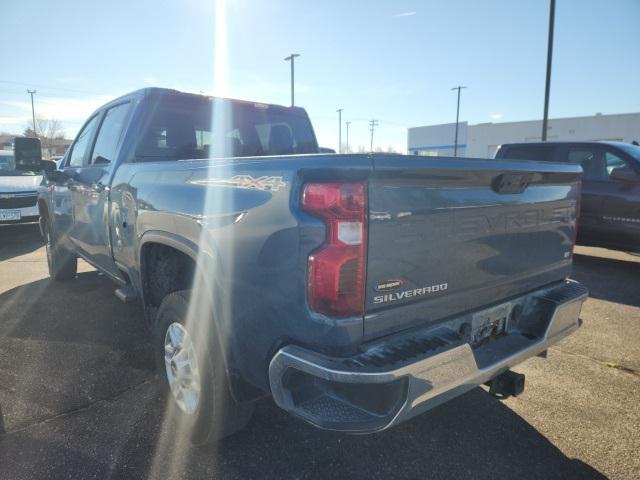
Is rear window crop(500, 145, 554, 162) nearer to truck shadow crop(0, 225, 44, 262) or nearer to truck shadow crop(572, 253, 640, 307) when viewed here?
truck shadow crop(572, 253, 640, 307)

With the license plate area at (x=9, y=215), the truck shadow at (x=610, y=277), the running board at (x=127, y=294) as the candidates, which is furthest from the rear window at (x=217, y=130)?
the license plate area at (x=9, y=215)

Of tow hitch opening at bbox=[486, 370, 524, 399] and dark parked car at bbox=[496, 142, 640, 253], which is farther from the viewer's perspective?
dark parked car at bbox=[496, 142, 640, 253]

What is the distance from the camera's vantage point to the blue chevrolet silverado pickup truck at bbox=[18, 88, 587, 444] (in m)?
1.66

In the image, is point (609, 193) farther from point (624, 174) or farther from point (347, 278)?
point (347, 278)

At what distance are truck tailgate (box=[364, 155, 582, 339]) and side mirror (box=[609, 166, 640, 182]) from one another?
4303mm

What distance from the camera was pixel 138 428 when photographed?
2590 millimetres

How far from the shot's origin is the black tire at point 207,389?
83.5 inches

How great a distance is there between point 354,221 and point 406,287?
39 centimetres

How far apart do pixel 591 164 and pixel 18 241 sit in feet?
35.0

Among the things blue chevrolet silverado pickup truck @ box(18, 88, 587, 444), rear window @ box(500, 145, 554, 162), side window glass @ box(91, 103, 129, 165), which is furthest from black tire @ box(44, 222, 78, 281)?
rear window @ box(500, 145, 554, 162)

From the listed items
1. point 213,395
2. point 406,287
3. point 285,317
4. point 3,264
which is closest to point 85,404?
point 213,395

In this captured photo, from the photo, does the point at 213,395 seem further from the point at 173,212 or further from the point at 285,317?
the point at 173,212

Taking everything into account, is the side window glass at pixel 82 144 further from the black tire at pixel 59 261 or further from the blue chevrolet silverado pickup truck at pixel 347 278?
the blue chevrolet silverado pickup truck at pixel 347 278

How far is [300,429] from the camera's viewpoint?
261 cm
